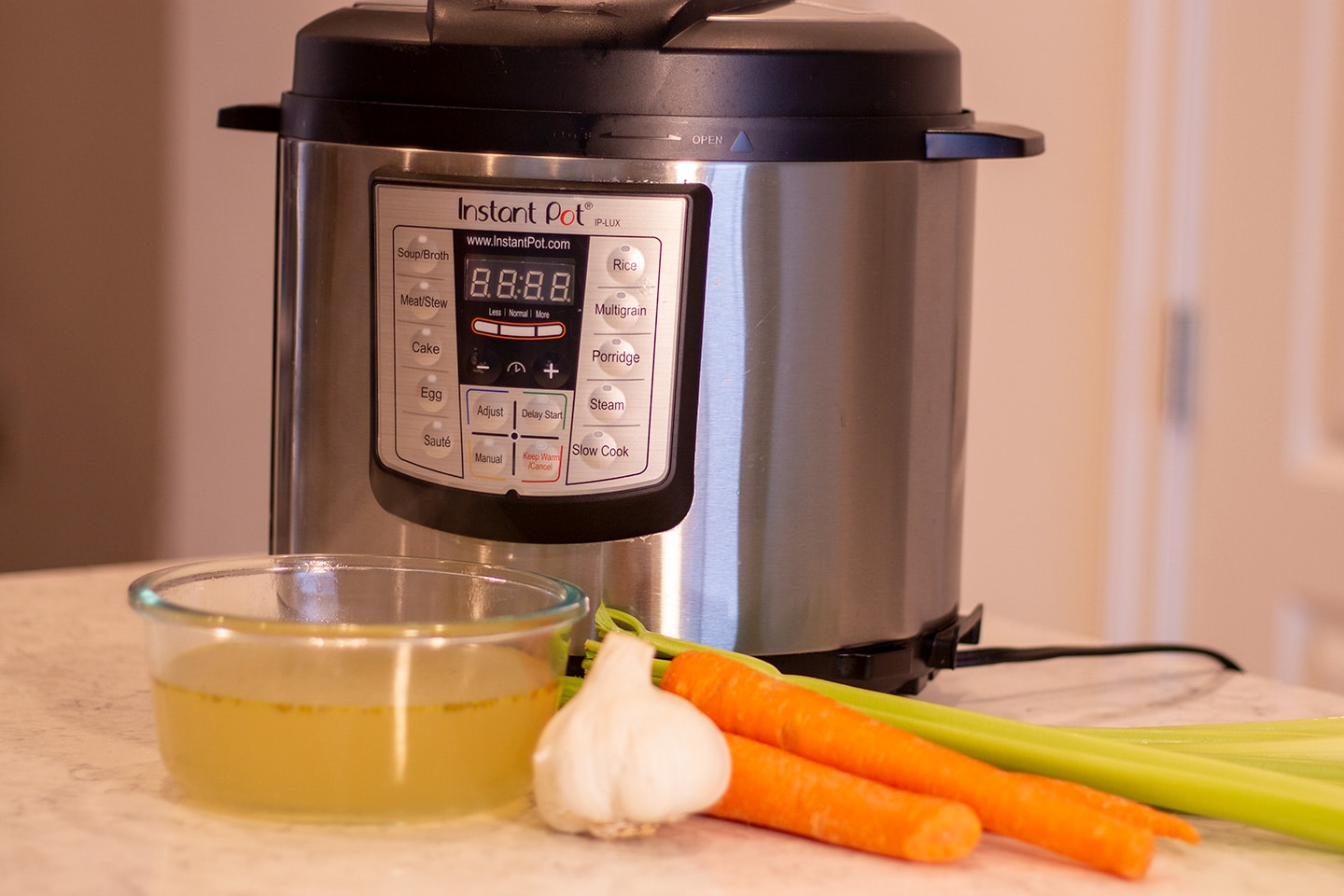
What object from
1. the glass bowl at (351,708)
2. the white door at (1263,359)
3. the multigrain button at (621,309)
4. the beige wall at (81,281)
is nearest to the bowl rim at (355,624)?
the glass bowl at (351,708)

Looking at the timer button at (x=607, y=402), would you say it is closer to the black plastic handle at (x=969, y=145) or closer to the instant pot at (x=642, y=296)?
the instant pot at (x=642, y=296)

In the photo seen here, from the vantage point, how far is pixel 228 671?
586mm

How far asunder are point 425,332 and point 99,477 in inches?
94.2

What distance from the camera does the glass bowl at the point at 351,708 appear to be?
0.57 m

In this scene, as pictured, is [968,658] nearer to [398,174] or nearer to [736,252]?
[736,252]

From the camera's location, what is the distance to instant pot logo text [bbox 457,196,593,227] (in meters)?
0.69

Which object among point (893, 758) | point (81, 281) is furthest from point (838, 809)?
point (81, 281)

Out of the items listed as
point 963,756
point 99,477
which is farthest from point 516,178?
point 99,477

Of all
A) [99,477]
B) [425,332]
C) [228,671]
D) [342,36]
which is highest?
[342,36]

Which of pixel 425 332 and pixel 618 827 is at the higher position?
pixel 425 332

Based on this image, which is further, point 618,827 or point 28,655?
point 28,655

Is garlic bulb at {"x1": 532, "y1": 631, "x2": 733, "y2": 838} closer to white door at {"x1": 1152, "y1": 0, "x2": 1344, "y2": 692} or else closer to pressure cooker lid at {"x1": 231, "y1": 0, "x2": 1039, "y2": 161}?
pressure cooker lid at {"x1": 231, "y1": 0, "x2": 1039, "y2": 161}

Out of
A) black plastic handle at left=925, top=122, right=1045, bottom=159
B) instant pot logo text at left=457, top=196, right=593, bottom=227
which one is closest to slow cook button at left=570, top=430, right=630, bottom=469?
instant pot logo text at left=457, top=196, right=593, bottom=227

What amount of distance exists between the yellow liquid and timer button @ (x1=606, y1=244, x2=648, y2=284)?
19 centimetres
